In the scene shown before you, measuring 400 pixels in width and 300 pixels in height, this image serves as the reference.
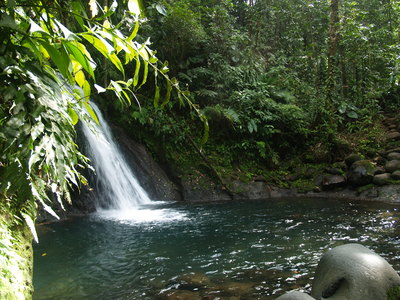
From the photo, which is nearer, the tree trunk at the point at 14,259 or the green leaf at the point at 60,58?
the green leaf at the point at 60,58

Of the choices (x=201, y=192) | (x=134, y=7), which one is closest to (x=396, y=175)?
(x=201, y=192)

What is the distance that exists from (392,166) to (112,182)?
8.00 metres

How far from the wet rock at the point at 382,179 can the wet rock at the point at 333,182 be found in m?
0.88

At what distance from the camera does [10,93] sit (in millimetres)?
777

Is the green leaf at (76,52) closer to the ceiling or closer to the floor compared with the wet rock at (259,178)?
closer to the ceiling

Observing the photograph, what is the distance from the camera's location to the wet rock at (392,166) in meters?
9.73

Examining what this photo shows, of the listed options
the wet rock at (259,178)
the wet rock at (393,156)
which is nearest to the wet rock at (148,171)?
the wet rock at (259,178)

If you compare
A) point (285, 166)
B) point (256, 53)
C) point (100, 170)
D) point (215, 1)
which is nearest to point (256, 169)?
point (285, 166)

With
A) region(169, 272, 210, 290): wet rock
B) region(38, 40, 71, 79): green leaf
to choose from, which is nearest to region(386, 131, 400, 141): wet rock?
region(169, 272, 210, 290): wet rock

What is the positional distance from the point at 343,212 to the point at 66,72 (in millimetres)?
8171

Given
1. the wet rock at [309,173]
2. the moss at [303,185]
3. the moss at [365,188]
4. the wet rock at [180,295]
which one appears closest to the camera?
the wet rock at [180,295]

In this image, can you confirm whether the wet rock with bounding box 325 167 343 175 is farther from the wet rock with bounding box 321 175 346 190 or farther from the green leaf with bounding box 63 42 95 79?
the green leaf with bounding box 63 42 95 79

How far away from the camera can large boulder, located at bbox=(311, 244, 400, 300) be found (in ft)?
10.5

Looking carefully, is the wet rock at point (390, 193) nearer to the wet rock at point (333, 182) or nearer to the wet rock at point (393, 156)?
the wet rock at point (333, 182)
